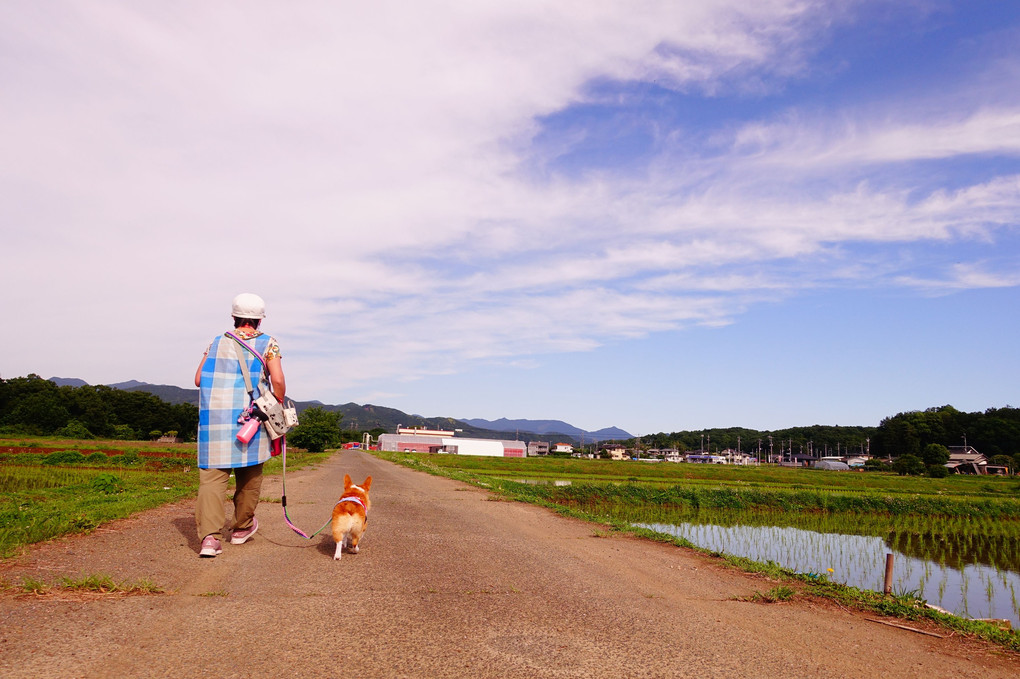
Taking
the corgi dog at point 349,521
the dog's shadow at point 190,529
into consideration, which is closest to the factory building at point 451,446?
the dog's shadow at point 190,529

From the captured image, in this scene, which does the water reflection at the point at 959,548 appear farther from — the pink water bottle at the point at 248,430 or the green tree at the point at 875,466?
the green tree at the point at 875,466

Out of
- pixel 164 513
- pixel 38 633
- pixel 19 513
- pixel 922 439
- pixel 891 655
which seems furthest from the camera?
pixel 922 439

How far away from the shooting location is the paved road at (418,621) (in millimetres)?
3129

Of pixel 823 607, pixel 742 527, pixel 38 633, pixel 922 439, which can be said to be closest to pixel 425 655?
pixel 38 633

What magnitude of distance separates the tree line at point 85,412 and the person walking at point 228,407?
7044 centimetres

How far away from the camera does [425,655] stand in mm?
3279

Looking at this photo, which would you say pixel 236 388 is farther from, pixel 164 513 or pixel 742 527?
pixel 742 527

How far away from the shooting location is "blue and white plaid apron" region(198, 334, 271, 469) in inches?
220

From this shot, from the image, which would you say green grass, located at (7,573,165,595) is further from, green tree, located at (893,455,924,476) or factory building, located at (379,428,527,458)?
factory building, located at (379,428,527,458)

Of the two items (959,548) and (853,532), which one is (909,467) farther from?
(959,548)

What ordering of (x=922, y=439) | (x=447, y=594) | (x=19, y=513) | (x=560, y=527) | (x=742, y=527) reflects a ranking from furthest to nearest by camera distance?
(x=922, y=439)
(x=742, y=527)
(x=560, y=527)
(x=19, y=513)
(x=447, y=594)

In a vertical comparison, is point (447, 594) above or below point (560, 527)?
above

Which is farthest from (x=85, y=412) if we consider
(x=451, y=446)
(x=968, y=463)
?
(x=968, y=463)

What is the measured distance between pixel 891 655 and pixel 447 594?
3159 millimetres
